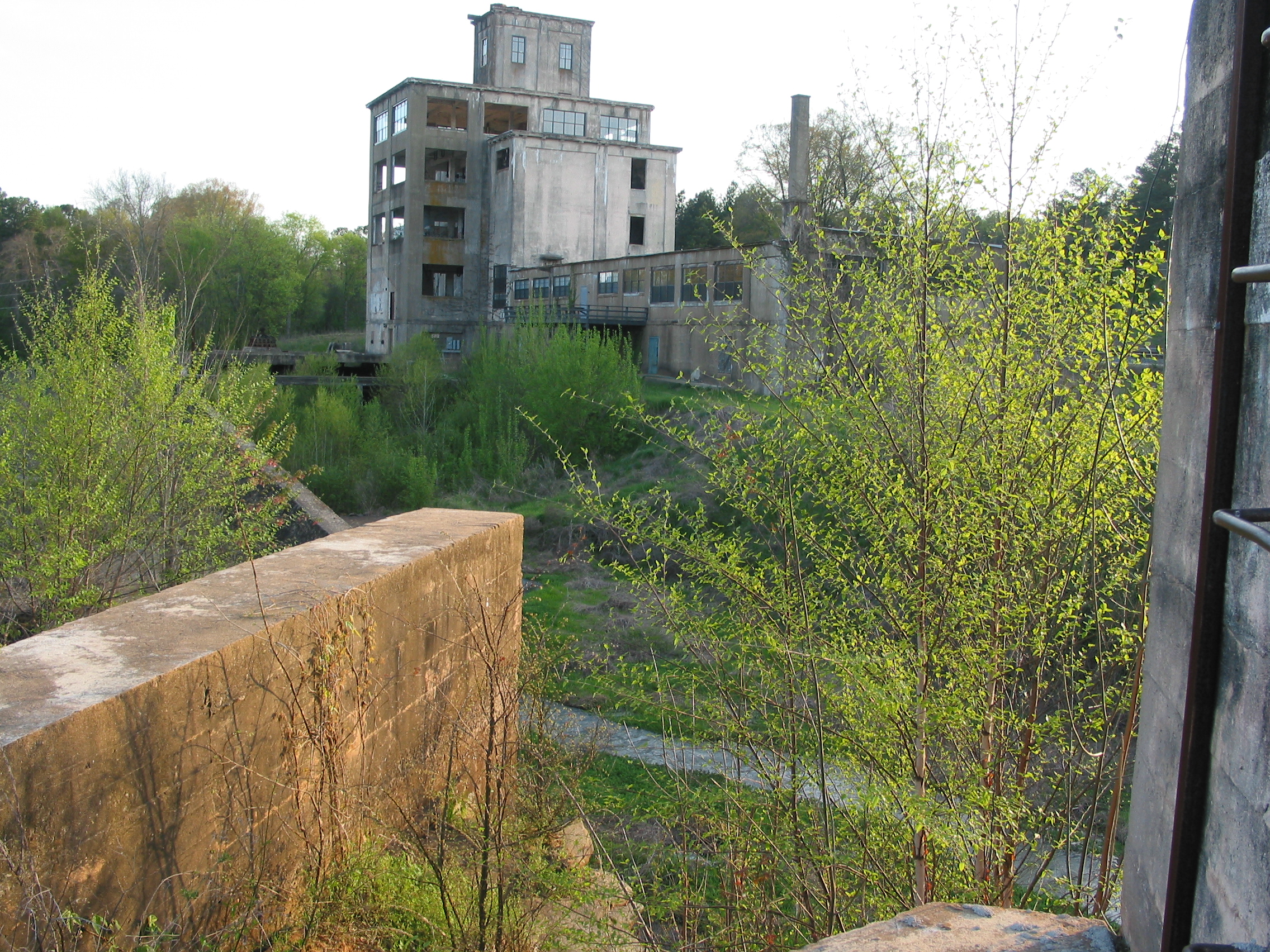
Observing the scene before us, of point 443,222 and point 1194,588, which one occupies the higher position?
point 443,222

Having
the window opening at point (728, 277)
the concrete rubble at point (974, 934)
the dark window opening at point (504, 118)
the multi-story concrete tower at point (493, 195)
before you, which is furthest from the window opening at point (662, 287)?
the concrete rubble at point (974, 934)

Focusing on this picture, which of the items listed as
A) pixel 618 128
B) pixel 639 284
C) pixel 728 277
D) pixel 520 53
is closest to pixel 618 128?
pixel 618 128

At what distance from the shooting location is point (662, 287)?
35312 millimetres

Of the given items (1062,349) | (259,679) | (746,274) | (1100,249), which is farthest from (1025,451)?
(746,274)

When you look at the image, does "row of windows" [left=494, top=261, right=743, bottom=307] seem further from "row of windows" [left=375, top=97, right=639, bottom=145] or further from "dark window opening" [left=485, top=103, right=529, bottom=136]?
"dark window opening" [left=485, top=103, right=529, bottom=136]

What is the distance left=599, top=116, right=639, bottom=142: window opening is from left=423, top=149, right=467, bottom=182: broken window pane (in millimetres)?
6333

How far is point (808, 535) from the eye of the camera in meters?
5.46

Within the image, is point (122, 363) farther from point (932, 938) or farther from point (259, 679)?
point (932, 938)

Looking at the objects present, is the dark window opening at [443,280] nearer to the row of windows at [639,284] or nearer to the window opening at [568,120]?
the row of windows at [639,284]

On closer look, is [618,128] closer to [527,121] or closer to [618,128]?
[618,128]

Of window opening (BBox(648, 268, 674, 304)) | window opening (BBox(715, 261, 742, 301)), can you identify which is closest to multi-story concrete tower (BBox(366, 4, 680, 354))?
window opening (BBox(648, 268, 674, 304))

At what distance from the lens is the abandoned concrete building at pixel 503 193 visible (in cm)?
4269

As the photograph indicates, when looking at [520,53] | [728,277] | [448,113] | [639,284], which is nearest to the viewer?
[728,277]

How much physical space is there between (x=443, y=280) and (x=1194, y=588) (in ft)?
146
